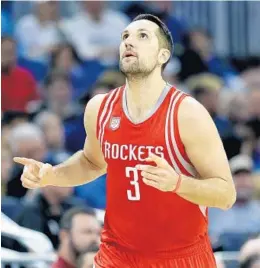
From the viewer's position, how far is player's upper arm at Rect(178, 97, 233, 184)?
15.8ft

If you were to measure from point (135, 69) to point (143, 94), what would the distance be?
0.18 m

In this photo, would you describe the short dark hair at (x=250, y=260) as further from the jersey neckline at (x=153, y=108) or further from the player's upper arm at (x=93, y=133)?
the jersey neckline at (x=153, y=108)

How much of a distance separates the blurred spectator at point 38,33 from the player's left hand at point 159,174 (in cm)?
709

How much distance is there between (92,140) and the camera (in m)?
5.41

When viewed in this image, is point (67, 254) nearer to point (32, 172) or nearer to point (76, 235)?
point (76, 235)

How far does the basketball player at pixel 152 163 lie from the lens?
4.83m

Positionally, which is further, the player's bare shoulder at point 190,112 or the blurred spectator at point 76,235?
the blurred spectator at point 76,235

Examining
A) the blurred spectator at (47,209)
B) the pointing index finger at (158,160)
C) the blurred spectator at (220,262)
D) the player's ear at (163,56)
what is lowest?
the blurred spectator at (220,262)

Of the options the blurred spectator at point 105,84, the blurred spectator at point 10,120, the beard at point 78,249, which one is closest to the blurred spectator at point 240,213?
the beard at point 78,249

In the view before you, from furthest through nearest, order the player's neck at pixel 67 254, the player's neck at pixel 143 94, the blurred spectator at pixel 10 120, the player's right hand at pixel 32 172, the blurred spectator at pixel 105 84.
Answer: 1. the blurred spectator at pixel 105 84
2. the blurred spectator at pixel 10 120
3. the player's neck at pixel 67 254
4. the player's right hand at pixel 32 172
5. the player's neck at pixel 143 94

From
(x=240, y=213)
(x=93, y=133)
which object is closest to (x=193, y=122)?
(x=93, y=133)

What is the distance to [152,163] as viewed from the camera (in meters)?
4.90

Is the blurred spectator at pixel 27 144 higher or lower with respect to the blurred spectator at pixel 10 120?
lower

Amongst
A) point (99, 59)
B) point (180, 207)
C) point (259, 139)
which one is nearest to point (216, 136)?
point (180, 207)
